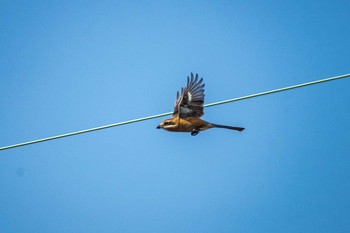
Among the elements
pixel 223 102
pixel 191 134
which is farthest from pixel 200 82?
pixel 223 102

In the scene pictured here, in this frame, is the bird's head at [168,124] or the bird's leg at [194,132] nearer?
the bird's head at [168,124]

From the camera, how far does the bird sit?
1010cm

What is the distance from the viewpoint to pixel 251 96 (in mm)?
7902

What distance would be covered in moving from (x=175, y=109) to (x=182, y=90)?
378mm

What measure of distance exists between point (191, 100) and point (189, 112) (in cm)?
22

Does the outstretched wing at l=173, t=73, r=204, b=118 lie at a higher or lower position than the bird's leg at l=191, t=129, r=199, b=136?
higher

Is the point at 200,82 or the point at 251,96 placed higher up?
the point at 200,82

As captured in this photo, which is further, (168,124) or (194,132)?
(194,132)

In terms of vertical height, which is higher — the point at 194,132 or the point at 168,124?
the point at 168,124

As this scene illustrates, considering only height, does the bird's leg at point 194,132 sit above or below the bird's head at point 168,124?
below

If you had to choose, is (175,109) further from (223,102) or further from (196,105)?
(223,102)

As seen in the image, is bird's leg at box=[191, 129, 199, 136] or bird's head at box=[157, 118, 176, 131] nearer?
bird's head at box=[157, 118, 176, 131]

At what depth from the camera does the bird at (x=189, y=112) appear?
10.1 metres

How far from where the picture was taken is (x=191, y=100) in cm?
1014
